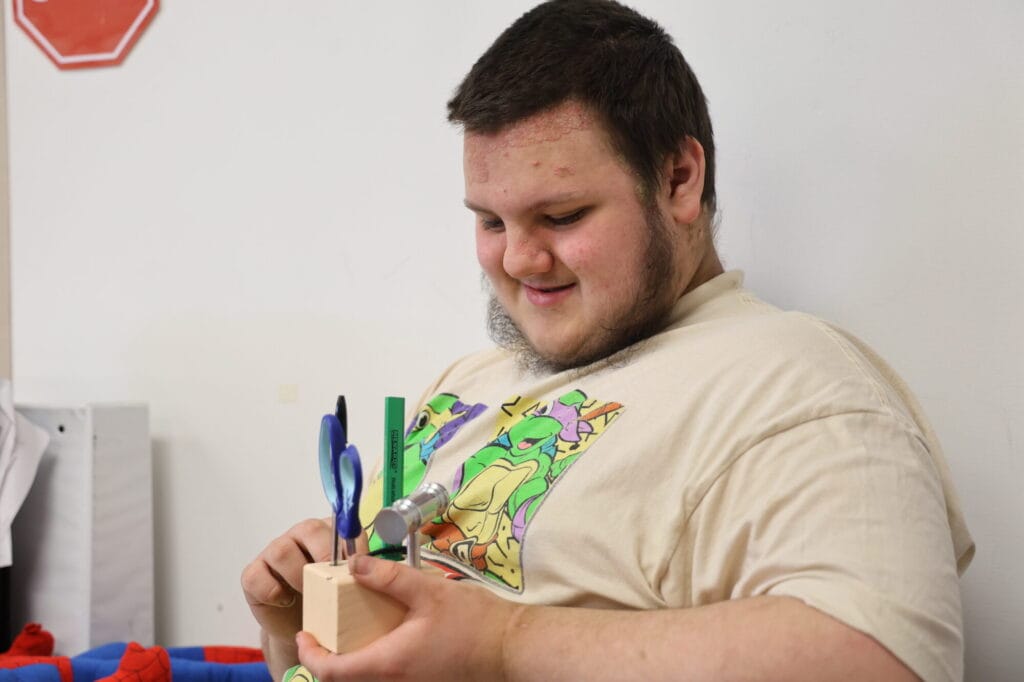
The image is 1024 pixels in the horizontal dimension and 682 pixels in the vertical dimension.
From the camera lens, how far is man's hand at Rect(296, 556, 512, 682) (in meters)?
0.59

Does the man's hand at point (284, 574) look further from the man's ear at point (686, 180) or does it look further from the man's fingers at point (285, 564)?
the man's ear at point (686, 180)

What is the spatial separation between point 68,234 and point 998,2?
55.7 inches

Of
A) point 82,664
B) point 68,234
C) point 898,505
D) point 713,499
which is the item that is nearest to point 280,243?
point 68,234

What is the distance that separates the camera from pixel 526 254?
2.67 feet

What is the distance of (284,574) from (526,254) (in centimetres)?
36

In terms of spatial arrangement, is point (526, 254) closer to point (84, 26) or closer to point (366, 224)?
point (366, 224)

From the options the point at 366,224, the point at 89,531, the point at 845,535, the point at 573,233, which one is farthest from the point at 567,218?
the point at 89,531

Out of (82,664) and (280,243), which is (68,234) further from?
(82,664)

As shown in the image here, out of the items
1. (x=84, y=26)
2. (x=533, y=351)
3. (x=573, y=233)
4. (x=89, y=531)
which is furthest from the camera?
(x=84, y=26)

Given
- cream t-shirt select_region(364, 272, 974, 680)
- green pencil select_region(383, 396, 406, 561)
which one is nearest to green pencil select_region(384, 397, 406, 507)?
green pencil select_region(383, 396, 406, 561)

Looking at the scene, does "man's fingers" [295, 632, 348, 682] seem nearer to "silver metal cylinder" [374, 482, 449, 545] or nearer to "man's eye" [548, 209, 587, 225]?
"silver metal cylinder" [374, 482, 449, 545]

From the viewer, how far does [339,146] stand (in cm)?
134

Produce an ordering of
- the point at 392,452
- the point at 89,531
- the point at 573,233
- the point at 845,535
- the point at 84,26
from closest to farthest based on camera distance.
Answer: the point at 845,535 < the point at 392,452 < the point at 573,233 < the point at 89,531 < the point at 84,26

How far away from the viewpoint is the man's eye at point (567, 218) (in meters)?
0.80
